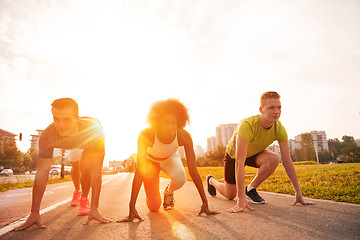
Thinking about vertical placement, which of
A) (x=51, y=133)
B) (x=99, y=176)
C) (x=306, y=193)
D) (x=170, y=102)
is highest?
(x=170, y=102)

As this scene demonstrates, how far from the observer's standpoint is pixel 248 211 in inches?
136

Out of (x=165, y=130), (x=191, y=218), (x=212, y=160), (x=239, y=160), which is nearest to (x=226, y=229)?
(x=191, y=218)

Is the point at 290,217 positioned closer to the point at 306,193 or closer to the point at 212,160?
the point at 306,193

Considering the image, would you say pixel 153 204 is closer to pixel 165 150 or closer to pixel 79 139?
pixel 165 150

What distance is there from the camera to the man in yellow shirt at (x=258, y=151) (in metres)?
3.68

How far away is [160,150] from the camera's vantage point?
3.97 m

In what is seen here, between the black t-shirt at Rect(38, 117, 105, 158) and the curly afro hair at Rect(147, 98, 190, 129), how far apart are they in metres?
0.83

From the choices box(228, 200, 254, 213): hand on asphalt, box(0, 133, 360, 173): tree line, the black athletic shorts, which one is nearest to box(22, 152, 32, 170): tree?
box(0, 133, 360, 173): tree line

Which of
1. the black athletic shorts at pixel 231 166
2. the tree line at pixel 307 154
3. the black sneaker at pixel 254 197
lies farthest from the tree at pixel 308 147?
the black sneaker at pixel 254 197

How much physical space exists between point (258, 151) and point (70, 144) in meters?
3.37

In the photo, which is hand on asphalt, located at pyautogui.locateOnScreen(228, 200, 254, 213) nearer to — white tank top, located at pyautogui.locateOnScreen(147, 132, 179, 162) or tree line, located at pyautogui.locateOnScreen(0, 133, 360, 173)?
white tank top, located at pyautogui.locateOnScreen(147, 132, 179, 162)

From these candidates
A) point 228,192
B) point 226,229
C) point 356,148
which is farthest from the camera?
point 356,148

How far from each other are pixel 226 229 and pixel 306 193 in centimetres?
348

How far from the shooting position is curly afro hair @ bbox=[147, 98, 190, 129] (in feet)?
12.3
